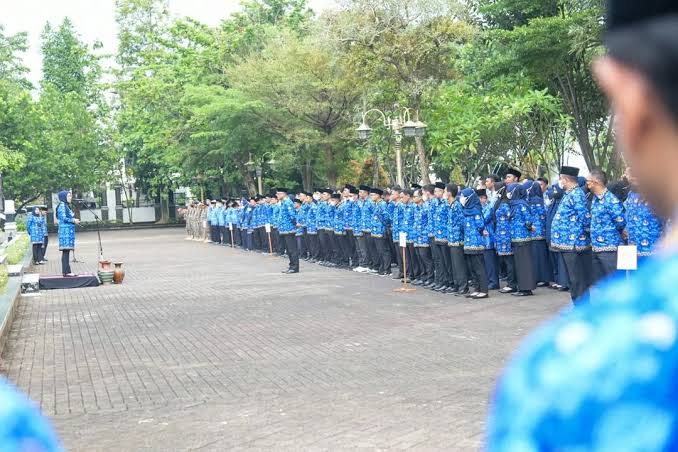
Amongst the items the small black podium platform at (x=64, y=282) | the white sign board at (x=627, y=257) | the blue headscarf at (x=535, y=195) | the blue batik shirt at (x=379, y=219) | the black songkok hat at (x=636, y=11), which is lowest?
the small black podium platform at (x=64, y=282)

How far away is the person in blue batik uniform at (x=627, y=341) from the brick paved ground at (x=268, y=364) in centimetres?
529

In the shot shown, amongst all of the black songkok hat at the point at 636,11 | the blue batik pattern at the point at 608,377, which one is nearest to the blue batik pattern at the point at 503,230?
the black songkok hat at the point at 636,11

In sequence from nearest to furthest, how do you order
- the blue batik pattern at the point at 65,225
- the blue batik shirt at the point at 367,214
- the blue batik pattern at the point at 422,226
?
1. the blue batik pattern at the point at 422,226
2. the blue batik shirt at the point at 367,214
3. the blue batik pattern at the point at 65,225

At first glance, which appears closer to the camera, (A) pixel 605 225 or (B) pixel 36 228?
(A) pixel 605 225

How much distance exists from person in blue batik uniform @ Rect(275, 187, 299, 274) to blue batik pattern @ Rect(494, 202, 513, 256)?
7424 millimetres

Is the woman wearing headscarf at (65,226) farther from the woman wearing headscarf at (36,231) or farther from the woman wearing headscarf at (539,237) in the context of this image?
the woman wearing headscarf at (539,237)

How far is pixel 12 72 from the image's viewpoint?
6812 centimetres

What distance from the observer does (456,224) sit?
15.6 meters

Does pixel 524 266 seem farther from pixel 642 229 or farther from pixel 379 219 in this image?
pixel 379 219

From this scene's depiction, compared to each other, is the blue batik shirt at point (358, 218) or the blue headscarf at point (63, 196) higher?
the blue headscarf at point (63, 196)

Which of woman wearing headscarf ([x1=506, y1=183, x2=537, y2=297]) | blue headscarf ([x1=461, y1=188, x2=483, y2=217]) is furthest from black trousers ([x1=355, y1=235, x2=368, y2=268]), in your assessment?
woman wearing headscarf ([x1=506, y1=183, x2=537, y2=297])

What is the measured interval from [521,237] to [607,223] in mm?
4100

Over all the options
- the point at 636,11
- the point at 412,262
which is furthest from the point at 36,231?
the point at 636,11

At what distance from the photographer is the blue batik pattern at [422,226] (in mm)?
17188
